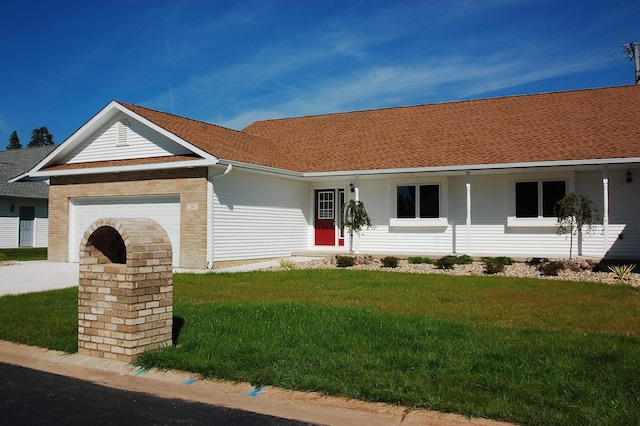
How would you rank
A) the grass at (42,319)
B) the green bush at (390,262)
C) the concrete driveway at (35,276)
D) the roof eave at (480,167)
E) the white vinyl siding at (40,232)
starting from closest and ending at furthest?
the grass at (42,319) < the concrete driveway at (35,276) < the roof eave at (480,167) < the green bush at (390,262) < the white vinyl siding at (40,232)

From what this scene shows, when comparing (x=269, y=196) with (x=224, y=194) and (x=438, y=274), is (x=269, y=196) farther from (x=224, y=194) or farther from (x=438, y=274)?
(x=438, y=274)

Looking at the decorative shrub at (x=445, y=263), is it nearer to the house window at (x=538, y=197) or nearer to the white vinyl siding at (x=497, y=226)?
the white vinyl siding at (x=497, y=226)

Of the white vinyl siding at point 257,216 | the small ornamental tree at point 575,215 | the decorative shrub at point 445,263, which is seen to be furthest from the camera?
the white vinyl siding at point 257,216

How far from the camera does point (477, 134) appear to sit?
20.6 m

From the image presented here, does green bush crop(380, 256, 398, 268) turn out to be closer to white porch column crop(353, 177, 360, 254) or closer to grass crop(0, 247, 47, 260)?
white porch column crop(353, 177, 360, 254)

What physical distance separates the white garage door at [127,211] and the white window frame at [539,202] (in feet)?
35.3

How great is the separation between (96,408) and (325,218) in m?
17.0

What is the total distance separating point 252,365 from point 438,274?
948 centimetres

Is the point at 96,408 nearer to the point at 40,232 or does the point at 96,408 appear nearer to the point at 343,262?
the point at 343,262

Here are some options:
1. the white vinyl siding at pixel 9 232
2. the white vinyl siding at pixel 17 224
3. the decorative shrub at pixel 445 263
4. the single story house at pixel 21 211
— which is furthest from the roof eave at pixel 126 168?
the white vinyl siding at pixel 9 232

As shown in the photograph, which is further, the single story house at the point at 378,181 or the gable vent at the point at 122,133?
the gable vent at the point at 122,133

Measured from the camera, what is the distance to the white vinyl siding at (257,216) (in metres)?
17.6

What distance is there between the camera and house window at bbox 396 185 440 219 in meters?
20.0

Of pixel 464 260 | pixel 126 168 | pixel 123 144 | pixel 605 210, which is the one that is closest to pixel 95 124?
pixel 123 144
